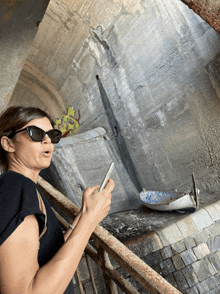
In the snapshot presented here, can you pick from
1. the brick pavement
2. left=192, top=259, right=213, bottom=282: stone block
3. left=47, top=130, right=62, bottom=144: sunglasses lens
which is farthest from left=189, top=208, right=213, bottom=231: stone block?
left=47, top=130, right=62, bottom=144: sunglasses lens

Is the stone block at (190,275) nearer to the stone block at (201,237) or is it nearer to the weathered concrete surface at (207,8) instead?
the stone block at (201,237)

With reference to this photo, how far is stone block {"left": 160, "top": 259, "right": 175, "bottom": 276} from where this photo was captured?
3800 millimetres

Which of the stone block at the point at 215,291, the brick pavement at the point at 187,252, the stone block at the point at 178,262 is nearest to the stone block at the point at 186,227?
the brick pavement at the point at 187,252

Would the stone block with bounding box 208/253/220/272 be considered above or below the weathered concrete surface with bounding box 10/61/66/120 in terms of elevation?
below

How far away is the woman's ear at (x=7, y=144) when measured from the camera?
1.12 m

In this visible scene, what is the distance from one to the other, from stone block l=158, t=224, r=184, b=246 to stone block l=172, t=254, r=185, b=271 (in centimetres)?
27

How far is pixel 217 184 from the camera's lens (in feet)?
17.4

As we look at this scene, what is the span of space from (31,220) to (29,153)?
44 centimetres

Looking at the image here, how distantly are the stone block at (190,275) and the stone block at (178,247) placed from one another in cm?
31

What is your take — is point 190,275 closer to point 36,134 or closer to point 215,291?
point 215,291

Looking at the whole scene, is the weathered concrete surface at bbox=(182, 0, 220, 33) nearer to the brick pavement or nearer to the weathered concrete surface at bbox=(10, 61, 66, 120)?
the brick pavement

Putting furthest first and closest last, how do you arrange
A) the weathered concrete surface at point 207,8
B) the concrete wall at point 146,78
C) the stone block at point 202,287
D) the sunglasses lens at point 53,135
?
1. the concrete wall at point 146,78
2. the stone block at point 202,287
3. the weathered concrete surface at point 207,8
4. the sunglasses lens at point 53,135

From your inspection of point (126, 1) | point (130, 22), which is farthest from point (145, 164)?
point (126, 1)

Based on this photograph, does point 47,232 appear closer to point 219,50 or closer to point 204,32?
point 219,50
